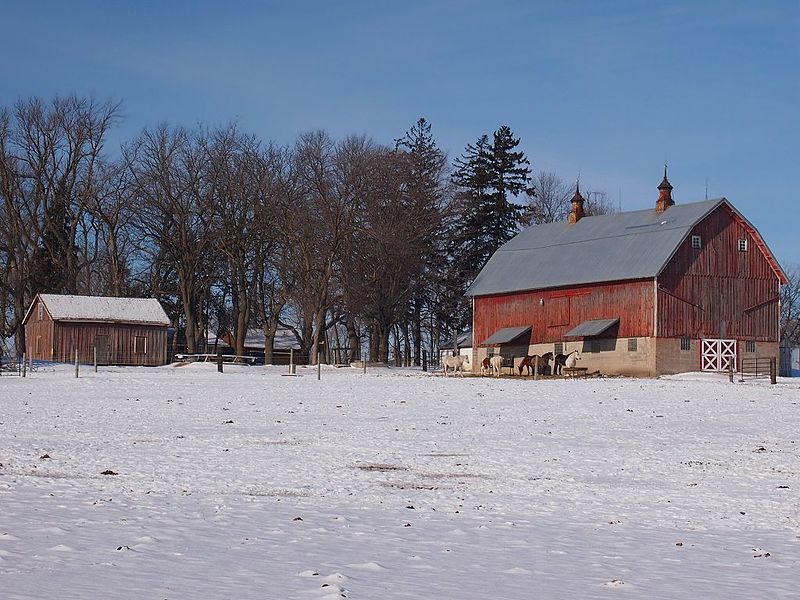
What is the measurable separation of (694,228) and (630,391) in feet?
76.8

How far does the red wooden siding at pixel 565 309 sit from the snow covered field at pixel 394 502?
29.4m

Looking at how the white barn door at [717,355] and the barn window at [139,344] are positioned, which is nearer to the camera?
the white barn door at [717,355]

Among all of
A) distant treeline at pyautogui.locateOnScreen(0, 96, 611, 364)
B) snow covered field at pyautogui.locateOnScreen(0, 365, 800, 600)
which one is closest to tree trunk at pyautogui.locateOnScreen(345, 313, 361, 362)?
distant treeline at pyautogui.locateOnScreen(0, 96, 611, 364)

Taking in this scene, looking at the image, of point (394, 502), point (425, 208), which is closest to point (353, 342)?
point (425, 208)

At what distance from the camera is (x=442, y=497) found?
1572 centimetres

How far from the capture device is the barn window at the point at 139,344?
73.8 m

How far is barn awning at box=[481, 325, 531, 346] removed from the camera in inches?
2653

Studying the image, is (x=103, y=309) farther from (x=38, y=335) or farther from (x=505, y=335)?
(x=505, y=335)

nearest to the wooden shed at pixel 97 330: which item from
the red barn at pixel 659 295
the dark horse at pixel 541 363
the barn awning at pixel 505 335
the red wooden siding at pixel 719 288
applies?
the barn awning at pixel 505 335

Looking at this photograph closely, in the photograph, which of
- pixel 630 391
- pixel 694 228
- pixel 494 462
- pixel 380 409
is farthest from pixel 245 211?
pixel 494 462

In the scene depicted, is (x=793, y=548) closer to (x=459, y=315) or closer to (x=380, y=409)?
(x=380, y=409)

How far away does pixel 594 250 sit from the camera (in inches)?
2591

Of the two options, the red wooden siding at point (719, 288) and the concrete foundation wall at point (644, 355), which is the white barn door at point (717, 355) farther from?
the red wooden siding at point (719, 288)

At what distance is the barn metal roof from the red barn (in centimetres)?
8
